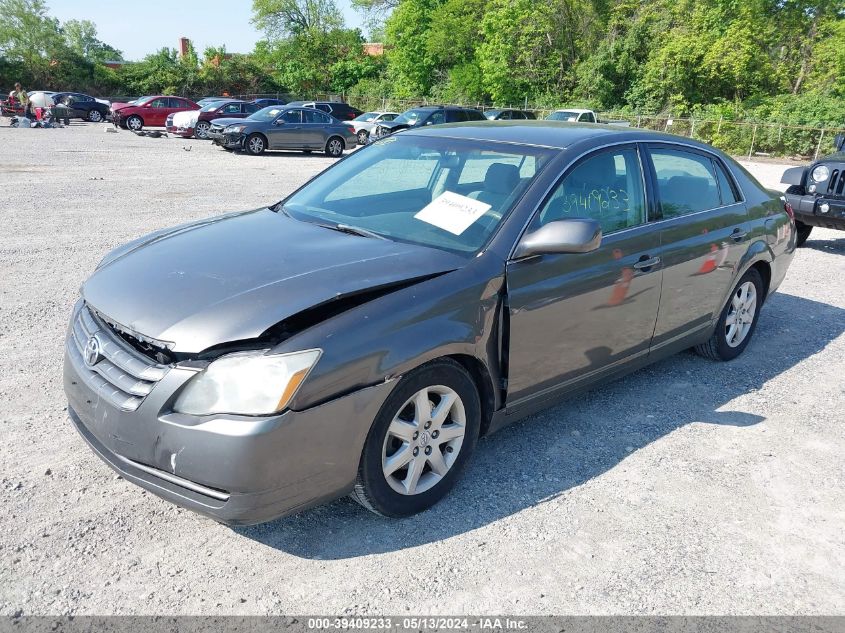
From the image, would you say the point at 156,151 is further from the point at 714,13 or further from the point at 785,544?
the point at 714,13

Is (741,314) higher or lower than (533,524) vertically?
higher

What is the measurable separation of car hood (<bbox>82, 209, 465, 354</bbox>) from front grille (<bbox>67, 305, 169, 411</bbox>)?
0.32 ft

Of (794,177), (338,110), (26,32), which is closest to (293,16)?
(26,32)

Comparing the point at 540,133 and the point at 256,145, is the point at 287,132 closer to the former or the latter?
the point at 256,145

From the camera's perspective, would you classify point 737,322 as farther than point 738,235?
Yes

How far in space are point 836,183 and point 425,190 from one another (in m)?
7.57

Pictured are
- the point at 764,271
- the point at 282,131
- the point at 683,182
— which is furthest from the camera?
the point at 282,131

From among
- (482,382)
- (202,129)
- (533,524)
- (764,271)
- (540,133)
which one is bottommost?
(533,524)

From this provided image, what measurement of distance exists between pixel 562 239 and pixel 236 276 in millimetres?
1541

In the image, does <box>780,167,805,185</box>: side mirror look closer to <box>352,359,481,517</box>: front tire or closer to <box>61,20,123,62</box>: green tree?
<box>352,359,481,517</box>: front tire

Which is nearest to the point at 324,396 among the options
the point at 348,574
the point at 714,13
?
the point at 348,574

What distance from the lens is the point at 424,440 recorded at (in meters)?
3.18

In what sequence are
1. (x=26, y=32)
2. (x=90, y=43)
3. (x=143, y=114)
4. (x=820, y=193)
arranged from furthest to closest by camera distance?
(x=90, y=43)
(x=26, y=32)
(x=143, y=114)
(x=820, y=193)

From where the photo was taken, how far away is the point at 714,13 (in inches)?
1718
